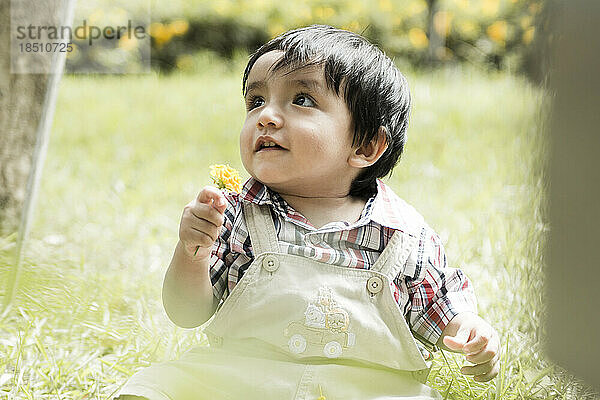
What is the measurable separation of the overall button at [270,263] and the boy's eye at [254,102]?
25cm

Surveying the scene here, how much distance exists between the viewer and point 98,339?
5.57 ft

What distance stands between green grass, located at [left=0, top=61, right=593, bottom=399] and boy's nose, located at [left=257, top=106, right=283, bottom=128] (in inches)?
14.3

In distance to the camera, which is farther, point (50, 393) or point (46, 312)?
point (46, 312)

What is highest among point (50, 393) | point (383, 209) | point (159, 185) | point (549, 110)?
point (549, 110)

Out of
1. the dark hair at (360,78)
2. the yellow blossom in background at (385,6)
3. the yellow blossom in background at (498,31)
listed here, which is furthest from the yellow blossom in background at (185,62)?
the dark hair at (360,78)

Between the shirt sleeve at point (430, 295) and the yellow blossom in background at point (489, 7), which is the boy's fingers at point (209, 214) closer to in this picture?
the shirt sleeve at point (430, 295)

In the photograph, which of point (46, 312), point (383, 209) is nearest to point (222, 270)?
point (383, 209)

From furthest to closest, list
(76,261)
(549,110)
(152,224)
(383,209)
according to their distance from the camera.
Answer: (152,224) < (76,261) < (383,209) < (549,110)

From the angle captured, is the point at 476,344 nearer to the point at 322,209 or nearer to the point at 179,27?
the point at 322,209

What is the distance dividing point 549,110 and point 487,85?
10.6 feet

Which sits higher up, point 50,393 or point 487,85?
point 487,85

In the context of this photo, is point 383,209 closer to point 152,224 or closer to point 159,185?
point 152,224

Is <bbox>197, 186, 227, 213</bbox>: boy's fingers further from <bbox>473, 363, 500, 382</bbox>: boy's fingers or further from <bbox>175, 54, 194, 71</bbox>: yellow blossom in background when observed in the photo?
<bbox>175, 54, 194, 71</bbox>: yellow blossom in background

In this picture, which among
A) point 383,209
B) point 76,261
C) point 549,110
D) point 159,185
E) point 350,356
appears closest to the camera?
point 549,110
